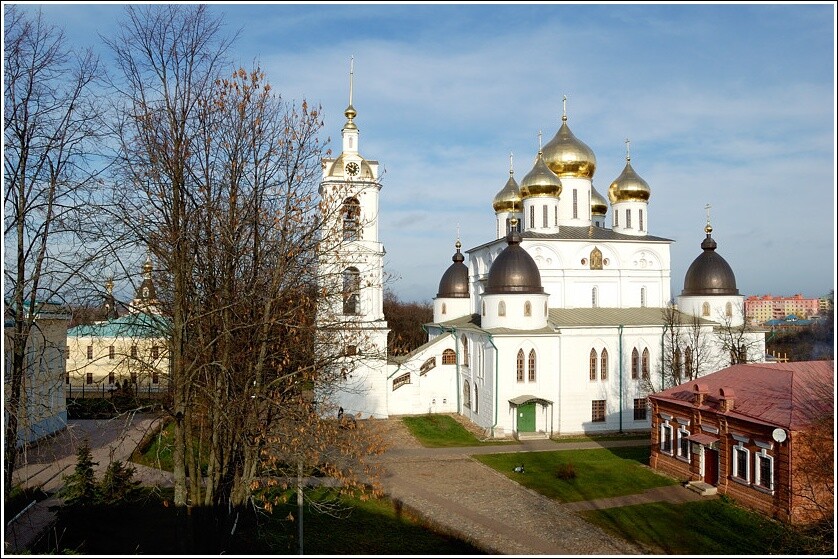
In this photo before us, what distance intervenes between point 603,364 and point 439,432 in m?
7.44

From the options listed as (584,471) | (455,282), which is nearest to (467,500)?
(584,471)

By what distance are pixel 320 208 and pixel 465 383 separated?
19338mm

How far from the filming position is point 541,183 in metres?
31.8

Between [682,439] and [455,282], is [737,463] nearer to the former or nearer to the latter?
[682,439]

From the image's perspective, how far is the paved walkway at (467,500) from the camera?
1359 centimetres

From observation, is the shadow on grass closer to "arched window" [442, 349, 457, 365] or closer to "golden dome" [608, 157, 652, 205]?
"arched window" [442, 349, 457, 365]

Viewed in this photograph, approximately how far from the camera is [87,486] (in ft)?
46.4

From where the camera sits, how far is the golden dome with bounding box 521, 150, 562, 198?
31812 millimetres

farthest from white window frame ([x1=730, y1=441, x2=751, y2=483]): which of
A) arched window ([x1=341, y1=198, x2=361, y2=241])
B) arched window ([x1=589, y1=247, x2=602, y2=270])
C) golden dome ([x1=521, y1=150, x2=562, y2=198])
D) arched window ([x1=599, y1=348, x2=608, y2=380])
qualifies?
golden dome ([x1=521, y1=150, x2=562, y2=198])

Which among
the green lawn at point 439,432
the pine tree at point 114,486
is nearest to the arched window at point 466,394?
the green lawn at point 439,432

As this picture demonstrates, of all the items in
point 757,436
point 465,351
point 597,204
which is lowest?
point 757,436

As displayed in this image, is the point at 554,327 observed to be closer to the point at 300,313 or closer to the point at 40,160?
the point at 300,313

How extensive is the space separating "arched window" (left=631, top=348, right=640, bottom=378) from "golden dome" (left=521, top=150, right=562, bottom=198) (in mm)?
9010

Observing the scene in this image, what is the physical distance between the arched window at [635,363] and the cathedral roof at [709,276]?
5.09 meters
